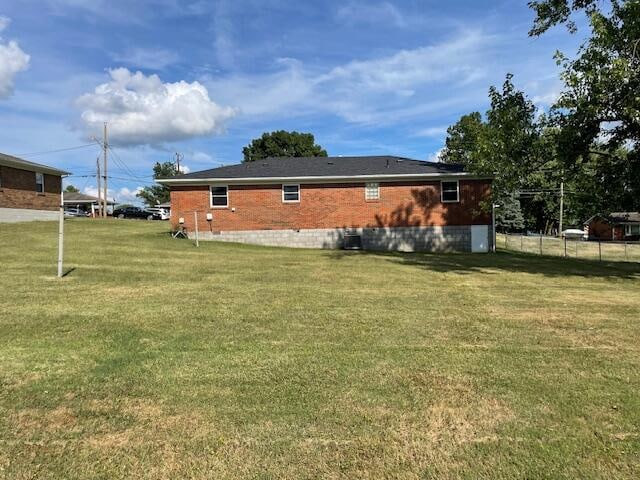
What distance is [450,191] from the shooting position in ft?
81.3

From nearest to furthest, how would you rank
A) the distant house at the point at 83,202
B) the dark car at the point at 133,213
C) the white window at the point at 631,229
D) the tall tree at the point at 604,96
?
the tall tree at the point at 604,96 < the dark car at the point at 133,213 < the white window at the point at 631,229 < the distant house at the point at 83,202

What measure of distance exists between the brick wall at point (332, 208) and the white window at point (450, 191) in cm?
20

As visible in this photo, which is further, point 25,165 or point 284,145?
point 284,145

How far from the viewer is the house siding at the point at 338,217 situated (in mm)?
24828

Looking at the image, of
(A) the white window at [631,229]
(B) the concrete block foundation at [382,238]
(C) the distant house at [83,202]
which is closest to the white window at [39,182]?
(B) the concrete block foundation at [382,238]

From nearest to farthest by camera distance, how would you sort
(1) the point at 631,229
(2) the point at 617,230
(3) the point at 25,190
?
1. (3) the point at 25,190
2. (1) the point at 631,229
3. (2) the point at 617,230

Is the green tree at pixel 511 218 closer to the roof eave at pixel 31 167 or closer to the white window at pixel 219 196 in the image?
the white window at pixel 219 196

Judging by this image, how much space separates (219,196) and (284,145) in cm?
3646

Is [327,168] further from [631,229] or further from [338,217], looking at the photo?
[631,229]

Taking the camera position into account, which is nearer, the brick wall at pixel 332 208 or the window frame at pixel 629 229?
the brick wall at pixel 332 208

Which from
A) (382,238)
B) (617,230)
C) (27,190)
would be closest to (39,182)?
(27,190)

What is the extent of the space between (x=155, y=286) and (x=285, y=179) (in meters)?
15.4

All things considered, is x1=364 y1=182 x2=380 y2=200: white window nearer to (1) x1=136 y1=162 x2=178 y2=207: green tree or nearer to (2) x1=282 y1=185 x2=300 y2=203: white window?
(2) x1=282 y1=185 x2=300 y2=203: white window

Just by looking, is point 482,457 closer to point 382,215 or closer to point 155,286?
point 155,286
